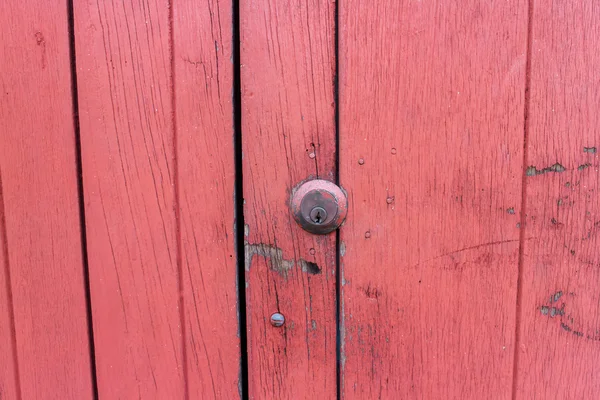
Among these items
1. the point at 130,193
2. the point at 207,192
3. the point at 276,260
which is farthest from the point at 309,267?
the point at 130,193

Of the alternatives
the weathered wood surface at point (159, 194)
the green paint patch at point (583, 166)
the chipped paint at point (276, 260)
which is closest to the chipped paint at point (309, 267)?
the chipped paint at point (276, 260)

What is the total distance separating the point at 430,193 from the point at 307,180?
0.18 m

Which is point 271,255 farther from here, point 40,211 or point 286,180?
point 40,211

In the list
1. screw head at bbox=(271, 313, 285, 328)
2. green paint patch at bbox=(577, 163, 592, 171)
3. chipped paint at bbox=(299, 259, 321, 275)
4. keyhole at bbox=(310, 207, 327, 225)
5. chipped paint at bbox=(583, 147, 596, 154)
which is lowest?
screw head at bbox=(271, 313, 285, 328)

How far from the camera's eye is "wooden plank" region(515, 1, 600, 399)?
543mm

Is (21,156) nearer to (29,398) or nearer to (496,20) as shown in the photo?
(29,398)

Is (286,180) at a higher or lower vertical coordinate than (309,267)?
higher

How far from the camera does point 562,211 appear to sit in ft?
1.85

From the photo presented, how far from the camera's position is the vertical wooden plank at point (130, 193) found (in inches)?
22.5

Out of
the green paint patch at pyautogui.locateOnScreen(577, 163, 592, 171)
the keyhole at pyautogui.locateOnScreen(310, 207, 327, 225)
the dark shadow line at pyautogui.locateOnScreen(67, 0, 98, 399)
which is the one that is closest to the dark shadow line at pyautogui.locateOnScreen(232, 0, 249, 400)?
the keyhole at pyautogui.locateOnScreen(310, 207, 327, 225)

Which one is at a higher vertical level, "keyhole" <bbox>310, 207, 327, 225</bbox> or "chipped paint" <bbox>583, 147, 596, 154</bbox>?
"chipped paint" <bbox>583, 147, 596, 154</bbox>

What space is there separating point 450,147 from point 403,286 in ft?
0.69

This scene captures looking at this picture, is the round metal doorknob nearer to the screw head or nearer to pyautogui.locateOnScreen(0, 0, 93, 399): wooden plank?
the screw head

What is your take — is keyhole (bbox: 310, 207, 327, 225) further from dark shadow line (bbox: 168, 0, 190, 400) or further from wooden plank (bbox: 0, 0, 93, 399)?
wooden plank (bbox: 0, 0, 93, 399)
